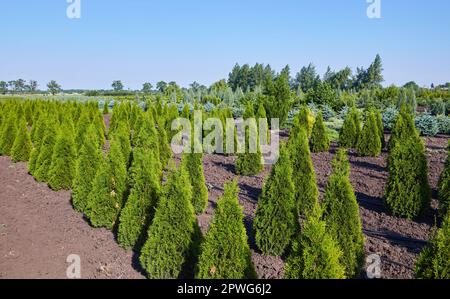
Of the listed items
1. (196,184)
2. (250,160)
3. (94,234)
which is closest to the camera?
(94,234)

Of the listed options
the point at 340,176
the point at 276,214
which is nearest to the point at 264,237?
the point at 276,214

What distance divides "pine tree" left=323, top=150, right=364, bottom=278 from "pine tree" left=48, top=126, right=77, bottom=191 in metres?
6.98

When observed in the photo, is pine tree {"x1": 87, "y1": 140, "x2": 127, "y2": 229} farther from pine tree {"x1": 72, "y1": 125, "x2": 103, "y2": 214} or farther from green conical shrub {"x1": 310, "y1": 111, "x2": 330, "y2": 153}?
green conical shrub {"x1": 310, "y1": 111, "x2": 330, "y2": 153}

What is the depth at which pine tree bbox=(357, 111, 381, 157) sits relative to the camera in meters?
13.8

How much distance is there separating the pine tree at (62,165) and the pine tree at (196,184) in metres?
3.53

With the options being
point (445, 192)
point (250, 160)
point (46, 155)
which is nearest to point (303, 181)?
point (445, 192)

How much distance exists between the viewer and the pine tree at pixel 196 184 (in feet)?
27.2

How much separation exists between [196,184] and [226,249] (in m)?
3.82

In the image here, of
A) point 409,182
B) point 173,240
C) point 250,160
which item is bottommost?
point 173,240

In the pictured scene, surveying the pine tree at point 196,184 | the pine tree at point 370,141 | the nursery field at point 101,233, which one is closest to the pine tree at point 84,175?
the nursery field at point 101,233

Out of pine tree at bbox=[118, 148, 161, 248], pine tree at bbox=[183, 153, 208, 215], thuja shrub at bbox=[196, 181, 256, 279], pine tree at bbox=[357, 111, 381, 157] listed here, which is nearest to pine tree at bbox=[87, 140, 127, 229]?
pine tree at bbox=[118, 148, 161, 248]

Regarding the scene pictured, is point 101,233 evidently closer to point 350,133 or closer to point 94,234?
point 94,234

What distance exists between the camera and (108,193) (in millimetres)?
7621

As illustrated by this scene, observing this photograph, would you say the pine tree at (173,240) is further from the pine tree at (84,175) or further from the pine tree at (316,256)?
the pine tree at (84,175)
